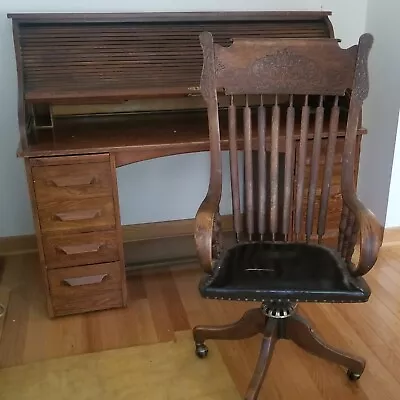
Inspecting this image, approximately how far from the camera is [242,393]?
153 centimetres

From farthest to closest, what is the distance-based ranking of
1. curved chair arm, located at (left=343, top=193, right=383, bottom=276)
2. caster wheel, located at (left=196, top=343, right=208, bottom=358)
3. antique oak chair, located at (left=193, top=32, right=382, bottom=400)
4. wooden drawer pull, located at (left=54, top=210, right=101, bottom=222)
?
wooden drawer pull, located at (left=54, top=210, right=101, bottom=222), caster wheel, located at (left=196, top=343, right=208, bottom=358), antique oak chair, located at (left=193, top=32, right=382, bottom=400), curved chair arm, located at (left=343, top=193, right=383, bottom=276)

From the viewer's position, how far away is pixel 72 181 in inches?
68.9

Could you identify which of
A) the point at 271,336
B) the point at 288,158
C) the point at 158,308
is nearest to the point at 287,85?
the point at 288,158

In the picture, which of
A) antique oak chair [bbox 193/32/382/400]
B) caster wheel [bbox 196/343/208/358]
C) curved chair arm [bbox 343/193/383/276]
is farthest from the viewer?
caster wheel [bbox 196/343/208/358]

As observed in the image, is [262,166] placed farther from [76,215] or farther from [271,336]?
[76,215]

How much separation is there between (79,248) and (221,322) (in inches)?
23.6

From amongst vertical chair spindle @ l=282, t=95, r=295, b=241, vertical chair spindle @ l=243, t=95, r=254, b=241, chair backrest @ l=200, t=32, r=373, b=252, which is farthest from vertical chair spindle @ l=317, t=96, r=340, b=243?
vertical chair spindle @ l=243, t=95, r=254, b=241

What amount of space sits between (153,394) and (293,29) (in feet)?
5.02

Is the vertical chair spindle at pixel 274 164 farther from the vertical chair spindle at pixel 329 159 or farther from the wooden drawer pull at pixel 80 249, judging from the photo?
the wooden drawer pull at pixel 80 249

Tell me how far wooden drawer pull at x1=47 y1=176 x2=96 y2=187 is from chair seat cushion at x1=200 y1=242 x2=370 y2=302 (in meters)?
A: 0.57

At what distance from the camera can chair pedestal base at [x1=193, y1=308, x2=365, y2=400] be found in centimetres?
149

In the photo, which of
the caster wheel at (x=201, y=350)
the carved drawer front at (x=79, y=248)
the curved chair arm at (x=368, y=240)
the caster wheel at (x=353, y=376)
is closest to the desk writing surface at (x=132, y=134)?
the carved drawer front at (x=79, y=248)

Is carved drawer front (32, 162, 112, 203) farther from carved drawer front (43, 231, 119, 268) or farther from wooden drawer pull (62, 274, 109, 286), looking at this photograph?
wooden drawer pull (62, 274, 109, 286)

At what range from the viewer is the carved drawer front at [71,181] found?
172 cm
